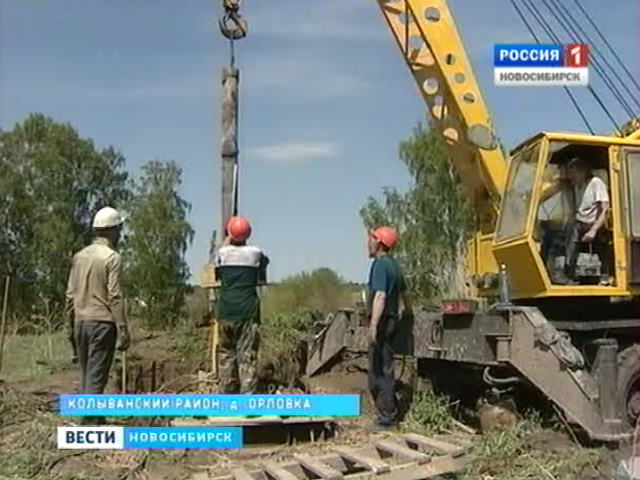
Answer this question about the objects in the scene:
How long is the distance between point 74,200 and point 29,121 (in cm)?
432

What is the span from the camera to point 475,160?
13117 mm

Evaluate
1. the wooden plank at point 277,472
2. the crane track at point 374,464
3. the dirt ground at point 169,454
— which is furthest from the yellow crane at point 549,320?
the wooden plank at point 277,472

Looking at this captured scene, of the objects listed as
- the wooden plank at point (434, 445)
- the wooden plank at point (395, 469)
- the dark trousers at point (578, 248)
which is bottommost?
the wooden plank at point (395, 469)

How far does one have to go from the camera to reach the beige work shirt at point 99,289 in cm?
888

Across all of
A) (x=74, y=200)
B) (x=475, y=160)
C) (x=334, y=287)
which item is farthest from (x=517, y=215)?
(x=74, y=200)

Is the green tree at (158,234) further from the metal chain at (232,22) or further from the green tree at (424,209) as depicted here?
the metal chain at (232,22)

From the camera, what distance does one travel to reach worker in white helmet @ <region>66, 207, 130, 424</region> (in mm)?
8875

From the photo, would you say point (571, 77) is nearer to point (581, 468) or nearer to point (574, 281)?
point (574, 281)

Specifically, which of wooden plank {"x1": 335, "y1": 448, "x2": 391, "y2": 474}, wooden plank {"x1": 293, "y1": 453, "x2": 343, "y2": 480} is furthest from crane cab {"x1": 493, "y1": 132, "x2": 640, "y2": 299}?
wooden plank {"x1": 293, "y1": 453, "x2": 343, "y2": 480}

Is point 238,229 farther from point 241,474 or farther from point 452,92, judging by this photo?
point 452,92

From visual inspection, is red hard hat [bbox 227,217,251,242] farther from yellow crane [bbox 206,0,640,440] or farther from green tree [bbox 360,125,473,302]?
green tree [bbox 360,125,473,302]

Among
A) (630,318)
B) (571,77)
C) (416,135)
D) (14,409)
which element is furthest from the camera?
(416,135)
